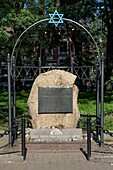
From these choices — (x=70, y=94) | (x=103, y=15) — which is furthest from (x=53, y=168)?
(x=103, y=15)

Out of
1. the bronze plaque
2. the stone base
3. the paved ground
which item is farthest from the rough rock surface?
the paved ground

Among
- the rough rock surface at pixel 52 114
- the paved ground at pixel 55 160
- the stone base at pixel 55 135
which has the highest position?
the rough rock surface at pixel 52 114

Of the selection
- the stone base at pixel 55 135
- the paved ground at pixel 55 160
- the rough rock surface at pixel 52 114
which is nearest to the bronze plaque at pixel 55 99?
the rough rock surface at pixel 52 114

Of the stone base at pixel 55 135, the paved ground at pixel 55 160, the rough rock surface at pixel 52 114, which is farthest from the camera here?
the rough rock surface at pixel 52 114

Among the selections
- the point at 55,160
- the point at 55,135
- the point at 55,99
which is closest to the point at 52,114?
the point at 55,99

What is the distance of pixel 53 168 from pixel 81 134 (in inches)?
113

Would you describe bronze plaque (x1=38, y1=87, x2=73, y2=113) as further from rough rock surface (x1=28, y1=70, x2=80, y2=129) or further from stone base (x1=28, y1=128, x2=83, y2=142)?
stone base (x1=28, y1=128, x2=83, y2=142)

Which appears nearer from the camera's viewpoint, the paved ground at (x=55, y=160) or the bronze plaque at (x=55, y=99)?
the paved ground at (x=55, y=160)

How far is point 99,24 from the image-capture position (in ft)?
107

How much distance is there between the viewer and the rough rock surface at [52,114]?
10914 millimetres

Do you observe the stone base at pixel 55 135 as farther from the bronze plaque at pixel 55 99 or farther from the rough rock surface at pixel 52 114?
the bronze plaque at pixel 55 99

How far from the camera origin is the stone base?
1010 cm

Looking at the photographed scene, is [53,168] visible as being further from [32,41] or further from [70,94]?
[32,41]

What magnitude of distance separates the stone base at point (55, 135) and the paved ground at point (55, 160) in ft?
2.97
